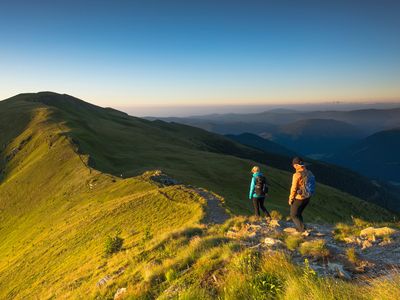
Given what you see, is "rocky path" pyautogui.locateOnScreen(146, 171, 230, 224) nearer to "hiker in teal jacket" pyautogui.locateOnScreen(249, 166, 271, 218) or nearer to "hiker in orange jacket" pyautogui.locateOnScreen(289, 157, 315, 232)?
"hiker in teal jacket" pyautogui.locateOnScreen(249, 166, 271, 218)

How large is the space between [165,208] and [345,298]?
2358 cm

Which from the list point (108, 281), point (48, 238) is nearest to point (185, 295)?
point (108, 281)

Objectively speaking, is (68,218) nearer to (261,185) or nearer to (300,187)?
(261,185)

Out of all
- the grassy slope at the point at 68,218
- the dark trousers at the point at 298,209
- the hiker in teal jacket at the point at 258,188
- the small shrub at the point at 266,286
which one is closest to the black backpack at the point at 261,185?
the hiker in teal jacket at the point at 258,188

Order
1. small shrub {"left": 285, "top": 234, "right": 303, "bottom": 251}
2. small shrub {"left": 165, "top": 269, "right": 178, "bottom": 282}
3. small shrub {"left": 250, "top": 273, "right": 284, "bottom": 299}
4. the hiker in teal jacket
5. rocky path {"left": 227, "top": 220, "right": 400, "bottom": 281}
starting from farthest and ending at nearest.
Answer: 1. the hiker in teal jacket
2. small shrub {"left": 285, "top": 234, "right": 303, "bottom": 251}
3. small shrub {"left": 165, "top": 269, "right": 178, "bottom": 282}
4. rocky path {"left": 227, "top": 220, "right": 400, "bottom": 281}
5. small shrub {"left": 250, "top": 273, "right": 284, "bottom": 299}

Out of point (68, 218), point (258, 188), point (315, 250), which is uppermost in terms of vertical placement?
point (315, 250)

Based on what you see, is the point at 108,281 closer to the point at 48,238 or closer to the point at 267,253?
the point at 267,253

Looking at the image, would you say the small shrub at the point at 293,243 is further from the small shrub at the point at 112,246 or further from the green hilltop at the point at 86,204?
the small shrub at the point at 112,246

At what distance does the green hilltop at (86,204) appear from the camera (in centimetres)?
2299

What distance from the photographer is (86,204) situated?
41844 mm

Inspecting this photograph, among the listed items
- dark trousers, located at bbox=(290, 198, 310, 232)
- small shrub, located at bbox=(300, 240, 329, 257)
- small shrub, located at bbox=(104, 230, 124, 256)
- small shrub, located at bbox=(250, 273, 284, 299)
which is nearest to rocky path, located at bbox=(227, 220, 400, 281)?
small shrub, located at bbox=(300, 240, 329, 257)

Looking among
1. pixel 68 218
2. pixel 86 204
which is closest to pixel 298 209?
pixel 68 218

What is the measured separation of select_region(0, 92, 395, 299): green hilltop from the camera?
905 inches

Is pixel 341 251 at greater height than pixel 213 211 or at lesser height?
greater
